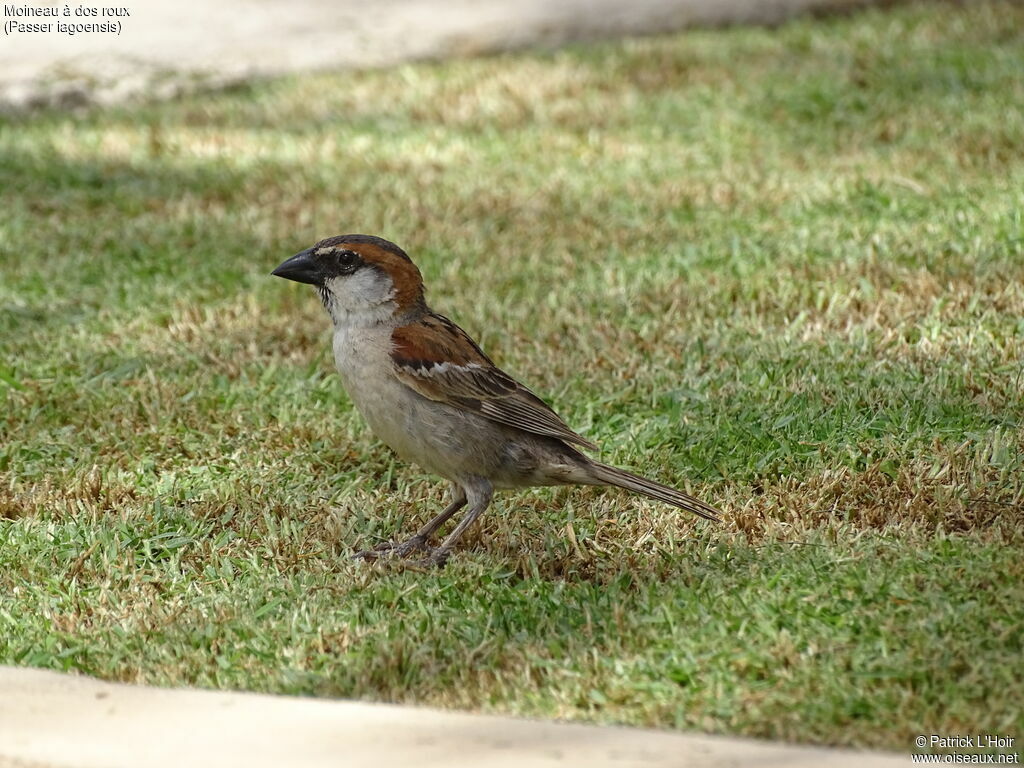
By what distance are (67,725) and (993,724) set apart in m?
2.34

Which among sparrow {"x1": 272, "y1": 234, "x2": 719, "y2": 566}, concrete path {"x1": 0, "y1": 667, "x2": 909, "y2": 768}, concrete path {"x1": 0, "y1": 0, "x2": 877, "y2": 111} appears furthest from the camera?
concrete path {"x1": 0, "y1": 0, "x2": 877, "y2": 111}

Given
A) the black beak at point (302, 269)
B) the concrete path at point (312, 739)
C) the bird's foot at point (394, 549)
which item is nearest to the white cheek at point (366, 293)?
the black beak at point (302, 269)

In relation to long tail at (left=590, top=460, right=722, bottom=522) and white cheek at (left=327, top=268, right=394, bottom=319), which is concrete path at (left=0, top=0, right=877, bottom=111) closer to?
white cheek at (left=327, top=268, right=394, bottom=319)

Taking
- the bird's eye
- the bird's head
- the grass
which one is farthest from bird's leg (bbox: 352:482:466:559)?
the bird's eye

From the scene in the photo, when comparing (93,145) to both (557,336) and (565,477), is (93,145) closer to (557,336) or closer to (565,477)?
(557,336)

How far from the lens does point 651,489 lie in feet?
15.2

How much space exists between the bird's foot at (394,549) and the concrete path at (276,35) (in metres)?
6.74

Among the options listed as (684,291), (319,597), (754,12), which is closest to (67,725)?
(319,597)

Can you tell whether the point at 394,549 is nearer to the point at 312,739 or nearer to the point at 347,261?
the point at 347,261

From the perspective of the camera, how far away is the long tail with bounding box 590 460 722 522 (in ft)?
15.2

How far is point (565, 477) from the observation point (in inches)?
188

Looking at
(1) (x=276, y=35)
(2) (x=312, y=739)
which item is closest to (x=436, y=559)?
(2) (x=312, y=739)

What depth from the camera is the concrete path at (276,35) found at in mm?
10391

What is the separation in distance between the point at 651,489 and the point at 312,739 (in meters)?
1.61
